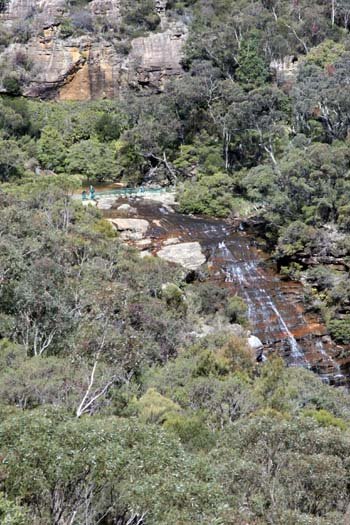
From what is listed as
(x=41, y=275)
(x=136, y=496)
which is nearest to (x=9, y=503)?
(x=136, y=496)

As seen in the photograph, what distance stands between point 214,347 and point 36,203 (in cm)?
1601

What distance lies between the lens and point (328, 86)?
44750mm

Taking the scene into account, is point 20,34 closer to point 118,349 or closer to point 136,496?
point 118,349

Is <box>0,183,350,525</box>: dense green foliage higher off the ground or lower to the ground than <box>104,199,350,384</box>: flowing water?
higher

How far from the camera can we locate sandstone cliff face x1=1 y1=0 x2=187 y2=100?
215 ft

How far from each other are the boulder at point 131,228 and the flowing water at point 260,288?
544 mm

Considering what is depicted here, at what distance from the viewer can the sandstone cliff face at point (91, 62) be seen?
215 ft

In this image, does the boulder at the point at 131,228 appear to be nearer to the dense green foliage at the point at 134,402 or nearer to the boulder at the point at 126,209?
the dense green foliage at the point at 134,402

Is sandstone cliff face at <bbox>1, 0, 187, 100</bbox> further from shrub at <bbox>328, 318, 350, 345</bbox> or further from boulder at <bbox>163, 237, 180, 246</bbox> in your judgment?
shrub at <bbox>328, 318, 350, 345</bbox>

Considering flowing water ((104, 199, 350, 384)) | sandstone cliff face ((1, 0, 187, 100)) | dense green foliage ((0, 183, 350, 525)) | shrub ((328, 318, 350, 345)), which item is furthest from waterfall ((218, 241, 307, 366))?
sandstone cliff face ((1, 0, 187, 100))

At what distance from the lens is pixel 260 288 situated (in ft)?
104

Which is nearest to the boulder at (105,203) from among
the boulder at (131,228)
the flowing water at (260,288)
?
the flowing water at (260,288)

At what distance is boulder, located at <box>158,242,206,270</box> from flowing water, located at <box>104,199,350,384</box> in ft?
1.78

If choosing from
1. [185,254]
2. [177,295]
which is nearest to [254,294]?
[177,295]
